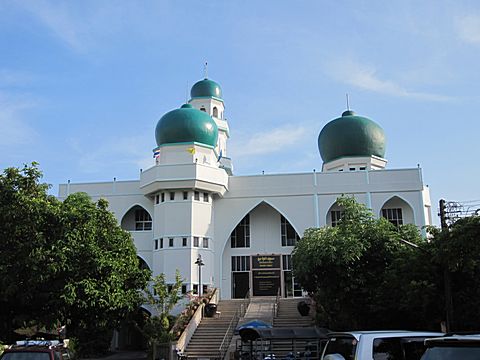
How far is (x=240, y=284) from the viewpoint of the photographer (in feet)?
104

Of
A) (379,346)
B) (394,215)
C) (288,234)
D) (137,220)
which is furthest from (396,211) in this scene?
(379,346)

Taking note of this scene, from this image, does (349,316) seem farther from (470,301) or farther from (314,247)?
(470,301)

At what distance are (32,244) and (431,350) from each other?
645 inches

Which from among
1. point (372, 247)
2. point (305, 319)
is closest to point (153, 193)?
point (305, 319)

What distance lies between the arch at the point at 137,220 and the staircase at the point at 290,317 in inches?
381

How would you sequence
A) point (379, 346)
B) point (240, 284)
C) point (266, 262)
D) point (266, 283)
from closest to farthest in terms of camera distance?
point (379, 346) < point (266, 283) < point (240, 284) < point (266, 262)

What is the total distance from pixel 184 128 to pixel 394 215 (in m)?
13.3

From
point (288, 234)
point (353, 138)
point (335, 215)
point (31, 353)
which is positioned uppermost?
point (353, 138)

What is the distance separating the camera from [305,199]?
31641 mm

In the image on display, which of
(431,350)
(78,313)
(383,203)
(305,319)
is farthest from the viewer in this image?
(383,203)

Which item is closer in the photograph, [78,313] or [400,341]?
[400,341]

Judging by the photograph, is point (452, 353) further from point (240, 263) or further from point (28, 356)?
point (240, 263)

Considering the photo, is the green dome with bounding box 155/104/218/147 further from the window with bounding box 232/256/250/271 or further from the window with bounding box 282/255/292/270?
the window with bounding box 282/255/292/270

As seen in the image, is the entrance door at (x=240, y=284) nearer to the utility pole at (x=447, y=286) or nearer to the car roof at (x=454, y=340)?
the utility pole at (x=447, y=286)
